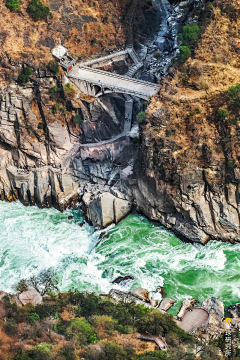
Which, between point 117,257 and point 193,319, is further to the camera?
point 117,257

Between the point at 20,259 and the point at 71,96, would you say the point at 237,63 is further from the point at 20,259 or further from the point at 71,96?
the point at 20,259

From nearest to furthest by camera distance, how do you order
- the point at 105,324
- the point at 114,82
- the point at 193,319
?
the point at 105,324 → the point at 193,319 → the point at 114,82

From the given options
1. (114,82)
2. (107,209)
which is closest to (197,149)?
(107,209)

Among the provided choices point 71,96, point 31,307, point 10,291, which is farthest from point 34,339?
point 71,96

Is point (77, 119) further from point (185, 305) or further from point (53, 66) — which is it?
point (185, 305)

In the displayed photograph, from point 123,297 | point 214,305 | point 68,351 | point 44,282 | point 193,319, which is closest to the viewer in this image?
point 68,351
